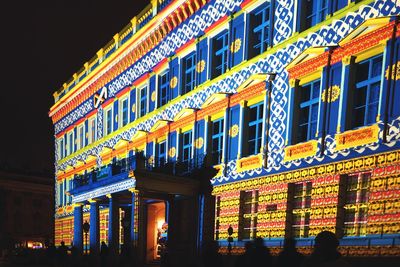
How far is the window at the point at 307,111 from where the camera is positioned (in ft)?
39.4

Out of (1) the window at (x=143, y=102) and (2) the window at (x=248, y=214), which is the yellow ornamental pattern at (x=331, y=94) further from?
(1) the window at (x=143, y=102)

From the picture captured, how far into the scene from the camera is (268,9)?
14.1 m

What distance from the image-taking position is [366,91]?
10555 millimetres

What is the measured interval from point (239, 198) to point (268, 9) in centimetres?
738

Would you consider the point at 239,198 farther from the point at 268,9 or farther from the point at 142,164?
the point at 268,9

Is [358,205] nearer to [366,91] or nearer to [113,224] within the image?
[366,91]

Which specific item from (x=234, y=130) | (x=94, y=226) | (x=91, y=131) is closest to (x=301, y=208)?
(x=234, y=130)

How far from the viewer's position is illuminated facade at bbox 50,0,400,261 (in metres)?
10.1

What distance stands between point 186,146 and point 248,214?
17.7 ft

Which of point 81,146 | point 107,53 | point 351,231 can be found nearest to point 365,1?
point 351,231

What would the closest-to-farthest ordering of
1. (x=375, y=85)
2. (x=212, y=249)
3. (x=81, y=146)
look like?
(x=212, y=249)
(x=375, y=85)
(x=81, y=146)

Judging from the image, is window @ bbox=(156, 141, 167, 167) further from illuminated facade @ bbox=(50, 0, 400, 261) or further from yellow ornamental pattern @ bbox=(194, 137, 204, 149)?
yellow ornamental pattern @ bbox=(194, 137, 204, 149)

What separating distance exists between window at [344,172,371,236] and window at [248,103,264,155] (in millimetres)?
4015

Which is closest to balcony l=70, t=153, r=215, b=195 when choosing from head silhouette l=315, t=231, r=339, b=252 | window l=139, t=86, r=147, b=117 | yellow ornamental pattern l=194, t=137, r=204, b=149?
yellow ornamental pattern l=194, t=137, r=204, b=149
